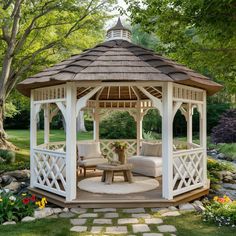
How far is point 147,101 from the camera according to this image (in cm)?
1076

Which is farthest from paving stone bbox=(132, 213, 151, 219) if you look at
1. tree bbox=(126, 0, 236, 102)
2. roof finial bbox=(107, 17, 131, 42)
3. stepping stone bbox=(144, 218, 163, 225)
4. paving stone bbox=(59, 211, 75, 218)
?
roof finial bbox=(107, 17, 131, 42)

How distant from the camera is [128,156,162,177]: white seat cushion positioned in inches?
341

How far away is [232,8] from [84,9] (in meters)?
7.27

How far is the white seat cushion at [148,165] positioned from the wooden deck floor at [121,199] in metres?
1.67

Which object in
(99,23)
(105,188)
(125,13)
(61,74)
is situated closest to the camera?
(61,74)

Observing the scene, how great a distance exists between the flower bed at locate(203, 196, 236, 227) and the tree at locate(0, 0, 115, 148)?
844 centimetres

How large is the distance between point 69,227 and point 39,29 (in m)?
9.29

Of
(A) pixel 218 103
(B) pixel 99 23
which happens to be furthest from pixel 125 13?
(A) pixel 218 103

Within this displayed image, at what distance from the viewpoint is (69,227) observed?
509 centimetres

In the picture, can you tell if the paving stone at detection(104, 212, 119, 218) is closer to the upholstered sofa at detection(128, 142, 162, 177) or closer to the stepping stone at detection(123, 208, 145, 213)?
the stepping stone at detection(123, 208, 145, 213)

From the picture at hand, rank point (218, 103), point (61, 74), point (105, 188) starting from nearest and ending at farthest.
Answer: point (61, 74) < point (105, 188) < point (218, 103)

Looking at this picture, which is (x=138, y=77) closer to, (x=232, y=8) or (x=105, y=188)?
(x=232, y=8)

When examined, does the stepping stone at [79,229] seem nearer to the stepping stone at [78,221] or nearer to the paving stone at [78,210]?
the stepping stone at [78,221]

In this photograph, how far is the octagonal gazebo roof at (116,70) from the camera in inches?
237
